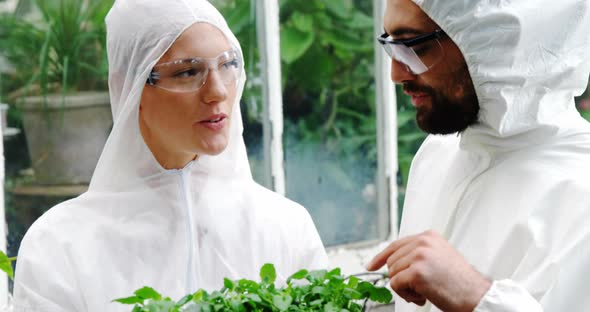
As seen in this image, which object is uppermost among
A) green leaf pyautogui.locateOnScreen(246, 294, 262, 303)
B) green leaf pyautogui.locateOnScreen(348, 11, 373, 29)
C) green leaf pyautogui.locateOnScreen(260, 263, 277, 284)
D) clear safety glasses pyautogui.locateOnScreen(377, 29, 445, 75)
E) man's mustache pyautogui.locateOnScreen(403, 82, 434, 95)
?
clear safety glasses pyautogui.locateOnScreen(377, 29, 445, 75)

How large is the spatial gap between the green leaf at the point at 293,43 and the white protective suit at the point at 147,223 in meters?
1.36

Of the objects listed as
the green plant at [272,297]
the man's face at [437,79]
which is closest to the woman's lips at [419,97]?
the man's face at [437,79]

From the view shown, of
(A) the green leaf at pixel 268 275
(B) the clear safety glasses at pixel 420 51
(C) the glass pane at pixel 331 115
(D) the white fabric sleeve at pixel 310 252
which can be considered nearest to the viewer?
(A) the green leaf at pixel 268 275

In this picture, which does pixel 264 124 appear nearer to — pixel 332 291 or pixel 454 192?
pixel 454 192

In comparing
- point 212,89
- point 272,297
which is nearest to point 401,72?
point 212,89

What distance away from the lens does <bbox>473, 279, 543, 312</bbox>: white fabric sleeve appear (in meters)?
1.42

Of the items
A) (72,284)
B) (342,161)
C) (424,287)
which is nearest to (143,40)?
(72,284)

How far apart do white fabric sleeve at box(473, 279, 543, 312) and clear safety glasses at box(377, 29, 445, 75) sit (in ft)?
1.55

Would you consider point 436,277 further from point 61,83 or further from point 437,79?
point 61,83

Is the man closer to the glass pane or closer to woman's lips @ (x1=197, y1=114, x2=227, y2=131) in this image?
woman's lips @ (x1=197, y1=114, x2=227, y2=131)

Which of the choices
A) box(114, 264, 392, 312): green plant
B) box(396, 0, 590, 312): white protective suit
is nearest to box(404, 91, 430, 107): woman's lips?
box(396, 0, 590, 312): white protective suit

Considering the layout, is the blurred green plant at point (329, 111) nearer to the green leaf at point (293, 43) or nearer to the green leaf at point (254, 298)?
the green leaf at point (293, 43)

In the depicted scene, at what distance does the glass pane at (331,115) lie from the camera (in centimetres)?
333

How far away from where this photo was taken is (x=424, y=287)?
4.67 ft
